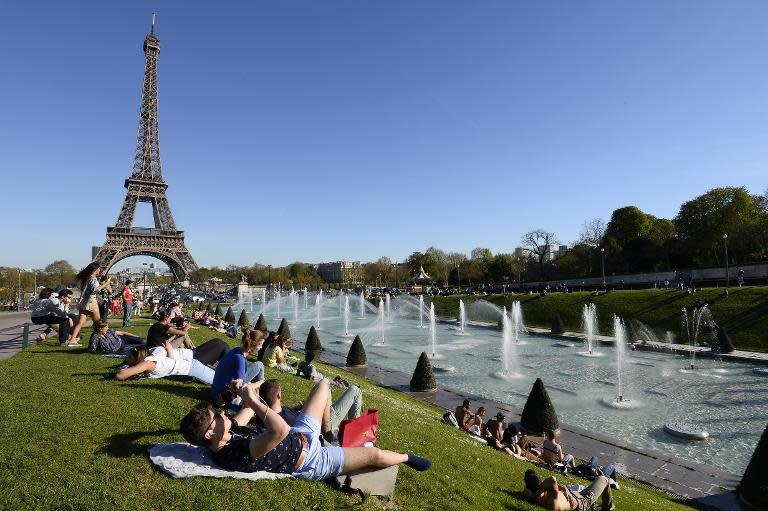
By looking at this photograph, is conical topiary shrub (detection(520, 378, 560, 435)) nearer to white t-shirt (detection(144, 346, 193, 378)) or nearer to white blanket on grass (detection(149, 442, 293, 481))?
white t-shirt (detection(144, 346, 193, 378))

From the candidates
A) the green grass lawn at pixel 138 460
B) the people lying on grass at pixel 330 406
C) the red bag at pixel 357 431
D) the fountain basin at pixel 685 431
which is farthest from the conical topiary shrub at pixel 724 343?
the red bag at pixel 357 431

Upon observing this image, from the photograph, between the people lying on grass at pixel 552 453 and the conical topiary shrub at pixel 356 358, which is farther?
the conical topiary shrub at pixel 356 358

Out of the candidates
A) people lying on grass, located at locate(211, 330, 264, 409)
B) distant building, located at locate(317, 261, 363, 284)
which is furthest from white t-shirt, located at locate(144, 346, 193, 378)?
distant building, located at locate(317, 261, 363, 284)

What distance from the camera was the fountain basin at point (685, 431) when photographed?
11.8m

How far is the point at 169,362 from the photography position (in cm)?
811

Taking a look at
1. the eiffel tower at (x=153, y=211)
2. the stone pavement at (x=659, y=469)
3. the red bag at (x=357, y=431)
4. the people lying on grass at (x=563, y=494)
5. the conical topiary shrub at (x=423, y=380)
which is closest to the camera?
the red bag at (x=357, y=431)

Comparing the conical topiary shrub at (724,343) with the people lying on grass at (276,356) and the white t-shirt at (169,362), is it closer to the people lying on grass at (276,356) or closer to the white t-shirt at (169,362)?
the people lying on grass at (276,356)

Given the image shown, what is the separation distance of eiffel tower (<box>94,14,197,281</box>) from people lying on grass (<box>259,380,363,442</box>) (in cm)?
6928

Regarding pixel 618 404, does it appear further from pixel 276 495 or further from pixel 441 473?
pixel 276 495

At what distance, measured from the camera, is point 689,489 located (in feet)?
28.8

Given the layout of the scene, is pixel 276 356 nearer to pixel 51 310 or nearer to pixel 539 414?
pixel 51 310

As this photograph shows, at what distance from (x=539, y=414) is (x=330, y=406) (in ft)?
25.8

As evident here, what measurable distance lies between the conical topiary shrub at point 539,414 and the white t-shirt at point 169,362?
8.43m

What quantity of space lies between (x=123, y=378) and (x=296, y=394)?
3.15 meters
